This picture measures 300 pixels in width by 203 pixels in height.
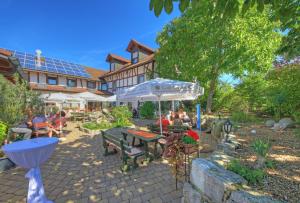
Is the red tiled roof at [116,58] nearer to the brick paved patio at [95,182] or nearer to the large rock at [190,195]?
the brick paved patio at [95,182]

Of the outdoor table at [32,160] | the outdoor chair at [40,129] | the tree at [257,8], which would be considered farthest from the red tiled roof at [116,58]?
the tree at [257,8]

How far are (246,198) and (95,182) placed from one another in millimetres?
2980

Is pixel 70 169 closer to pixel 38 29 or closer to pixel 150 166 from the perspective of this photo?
pixel 150 166

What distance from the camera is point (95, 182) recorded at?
3.49 m

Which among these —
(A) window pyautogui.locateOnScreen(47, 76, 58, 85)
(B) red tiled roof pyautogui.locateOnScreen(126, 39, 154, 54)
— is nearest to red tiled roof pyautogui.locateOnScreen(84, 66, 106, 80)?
(A) window pyautogui.locateOnScreen(47, 76, 58, 85)

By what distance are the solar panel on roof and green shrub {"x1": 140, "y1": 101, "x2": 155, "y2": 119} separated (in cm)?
1197

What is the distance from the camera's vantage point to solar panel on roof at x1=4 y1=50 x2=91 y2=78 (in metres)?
18.9

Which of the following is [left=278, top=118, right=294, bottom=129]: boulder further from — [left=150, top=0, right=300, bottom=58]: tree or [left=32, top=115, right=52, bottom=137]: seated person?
[left=32, top=115, right=52, bottom=137]: seated person

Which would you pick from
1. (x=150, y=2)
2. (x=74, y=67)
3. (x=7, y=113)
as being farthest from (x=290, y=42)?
(x=74, y=67)

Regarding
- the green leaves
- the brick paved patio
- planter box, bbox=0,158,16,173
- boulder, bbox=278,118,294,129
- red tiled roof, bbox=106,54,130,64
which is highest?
red tiled roof, bbox=106,54,130,64

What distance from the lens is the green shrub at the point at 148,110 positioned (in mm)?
15930

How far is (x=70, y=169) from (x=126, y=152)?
1.61 meters

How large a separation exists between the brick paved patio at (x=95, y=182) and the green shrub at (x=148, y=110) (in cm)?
1103

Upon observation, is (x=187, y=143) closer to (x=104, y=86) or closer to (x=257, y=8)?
(x=257, y=8)
